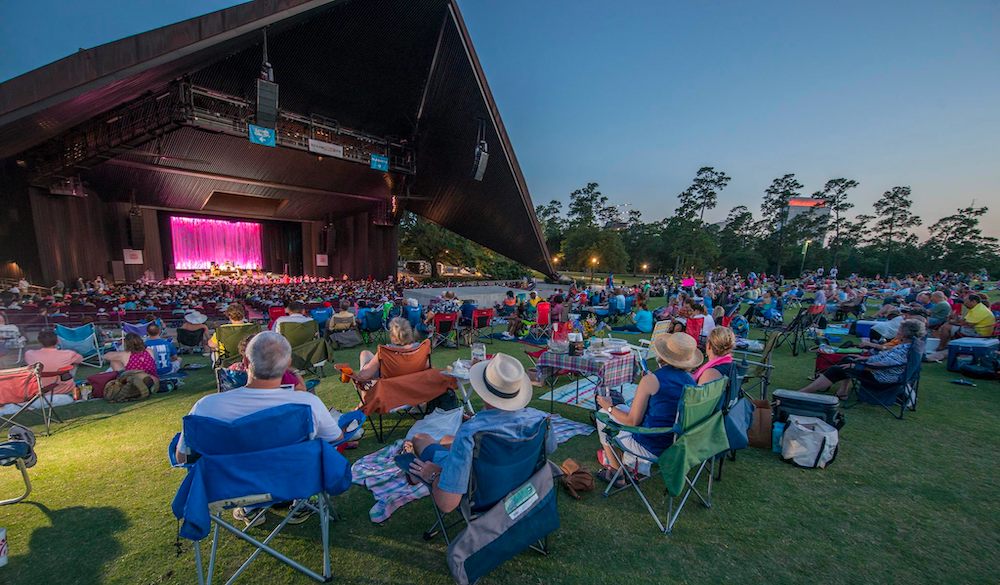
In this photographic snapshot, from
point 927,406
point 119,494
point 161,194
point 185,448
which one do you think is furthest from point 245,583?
point 161,194

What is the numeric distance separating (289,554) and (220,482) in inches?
37.7

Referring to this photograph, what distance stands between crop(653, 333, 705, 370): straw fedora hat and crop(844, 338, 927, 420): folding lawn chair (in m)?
3.66

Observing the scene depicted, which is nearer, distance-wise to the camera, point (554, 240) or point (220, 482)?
point (220, 482)

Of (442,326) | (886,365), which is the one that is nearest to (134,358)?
(442,326)

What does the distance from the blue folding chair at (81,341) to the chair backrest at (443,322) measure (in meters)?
5.80

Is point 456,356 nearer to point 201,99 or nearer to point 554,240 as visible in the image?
point 201,99

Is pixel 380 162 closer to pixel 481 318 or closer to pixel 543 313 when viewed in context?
pixel 481 318

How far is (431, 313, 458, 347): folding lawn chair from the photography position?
773 centimetres

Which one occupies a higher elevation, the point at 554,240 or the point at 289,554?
the point at 554,240

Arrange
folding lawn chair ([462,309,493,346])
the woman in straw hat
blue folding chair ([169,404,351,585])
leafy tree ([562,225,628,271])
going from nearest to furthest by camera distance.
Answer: blue folding chair ([169,404,351,585]) < the woman in straw hat < folding lawn chair ([462,309,493,346]) < leafy tree ([562,225,628,271])

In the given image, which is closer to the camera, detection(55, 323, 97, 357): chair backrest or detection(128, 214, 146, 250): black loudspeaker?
detection(55, 323, 97, 357): chair backrest

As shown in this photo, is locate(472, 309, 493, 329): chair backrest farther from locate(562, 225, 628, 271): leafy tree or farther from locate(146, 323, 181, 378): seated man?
locate(562, 225, 628, 271): leafy tree

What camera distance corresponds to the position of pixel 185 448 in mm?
1918

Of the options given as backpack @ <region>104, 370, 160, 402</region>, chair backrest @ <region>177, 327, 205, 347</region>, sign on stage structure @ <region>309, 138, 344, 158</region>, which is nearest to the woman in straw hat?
backpack @ <region>104, 370, 160, 402</region>
